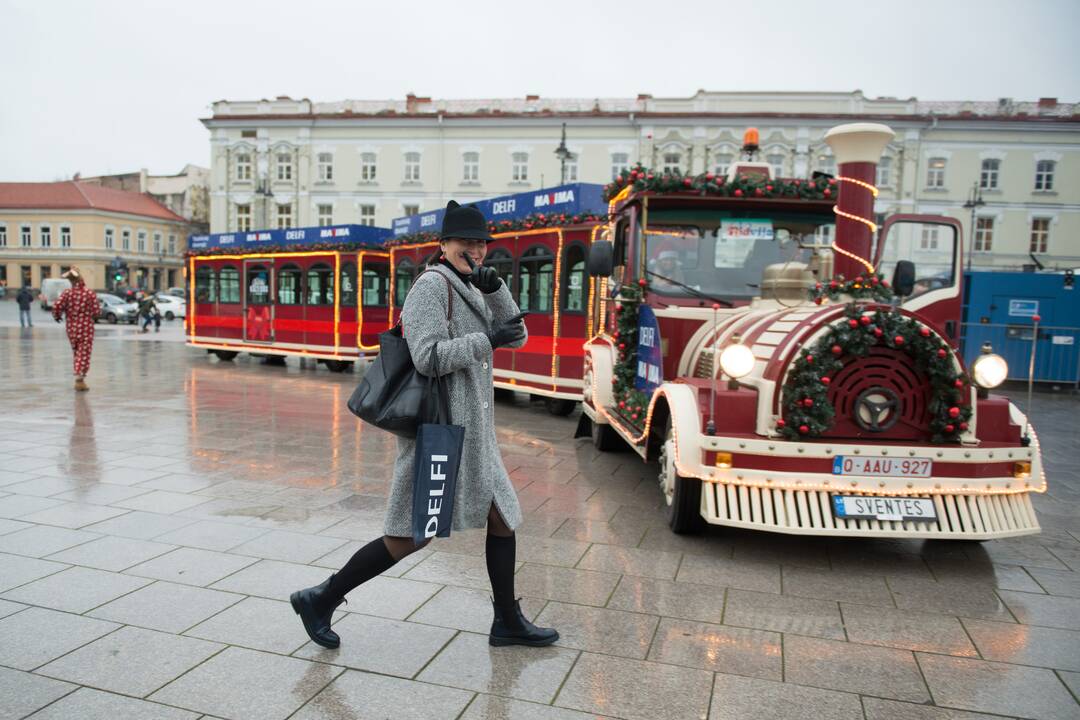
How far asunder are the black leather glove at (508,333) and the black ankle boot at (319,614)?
4.25 ft

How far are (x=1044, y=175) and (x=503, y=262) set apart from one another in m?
39.9

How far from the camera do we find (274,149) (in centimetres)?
4622

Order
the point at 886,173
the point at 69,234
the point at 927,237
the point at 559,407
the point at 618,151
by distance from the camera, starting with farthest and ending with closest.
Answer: the point at 69,234, the point at 618,151, the point at 886,173, the point at 559,407, the point at 927,237

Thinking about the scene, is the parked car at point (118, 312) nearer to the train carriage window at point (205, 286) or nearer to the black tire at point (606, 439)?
the train carriage window at point (205, 286)

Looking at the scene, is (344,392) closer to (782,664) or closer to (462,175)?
(782,664)

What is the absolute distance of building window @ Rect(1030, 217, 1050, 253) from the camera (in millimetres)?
41594

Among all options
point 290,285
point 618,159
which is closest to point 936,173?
point 618,159

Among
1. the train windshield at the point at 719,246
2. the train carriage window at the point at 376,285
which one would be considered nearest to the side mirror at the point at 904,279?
the train windshield at the point at 719,246

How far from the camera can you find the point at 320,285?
1781 cm

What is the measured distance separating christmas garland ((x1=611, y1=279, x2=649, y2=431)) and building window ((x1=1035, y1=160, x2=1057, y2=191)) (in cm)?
4272

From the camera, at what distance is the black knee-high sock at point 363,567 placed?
3424 mm

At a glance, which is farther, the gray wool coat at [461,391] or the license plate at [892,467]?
the license plate at [892,467]

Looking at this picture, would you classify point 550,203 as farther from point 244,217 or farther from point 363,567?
point 244,217

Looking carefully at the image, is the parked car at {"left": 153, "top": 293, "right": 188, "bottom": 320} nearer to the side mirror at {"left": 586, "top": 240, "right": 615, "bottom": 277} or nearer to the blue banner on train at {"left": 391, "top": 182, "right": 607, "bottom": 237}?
the blue banner on train at {"left": 391, "top": 182, "right": 607, "bottom": 237}
